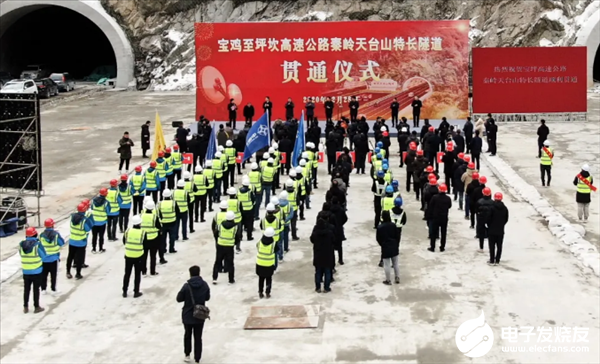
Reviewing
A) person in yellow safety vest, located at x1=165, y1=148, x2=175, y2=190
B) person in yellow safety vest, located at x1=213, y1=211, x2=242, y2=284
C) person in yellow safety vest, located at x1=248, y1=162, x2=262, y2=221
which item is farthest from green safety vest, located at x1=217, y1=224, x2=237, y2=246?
person in yellow safety vest, located at x1=165, y1=148, x2=175, y2=190

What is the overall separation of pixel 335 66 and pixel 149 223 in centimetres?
2063

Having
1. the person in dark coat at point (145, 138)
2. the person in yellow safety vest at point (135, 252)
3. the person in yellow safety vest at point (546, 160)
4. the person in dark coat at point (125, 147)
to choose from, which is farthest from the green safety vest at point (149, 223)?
the person in dark coat at point (145, 138)

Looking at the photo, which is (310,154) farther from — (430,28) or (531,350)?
(430,28)

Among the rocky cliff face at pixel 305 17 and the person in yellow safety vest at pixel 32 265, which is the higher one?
the rocky cliff face at pixel 305 17

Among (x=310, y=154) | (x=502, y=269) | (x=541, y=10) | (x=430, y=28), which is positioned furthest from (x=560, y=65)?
(x=502, y=269)

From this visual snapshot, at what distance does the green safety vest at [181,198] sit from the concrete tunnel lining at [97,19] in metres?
36.2

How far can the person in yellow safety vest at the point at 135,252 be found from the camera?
48.0 ft

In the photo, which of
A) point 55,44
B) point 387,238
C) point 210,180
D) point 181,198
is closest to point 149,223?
point 181,198

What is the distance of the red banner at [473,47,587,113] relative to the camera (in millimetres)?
36188

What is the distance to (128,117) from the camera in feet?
133

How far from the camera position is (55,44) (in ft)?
208

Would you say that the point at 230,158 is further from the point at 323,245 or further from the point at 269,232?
the point at 269,232

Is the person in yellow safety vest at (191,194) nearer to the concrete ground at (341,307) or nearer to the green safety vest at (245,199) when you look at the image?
the concrete ground at (341,307)

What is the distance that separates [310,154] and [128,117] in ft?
66.0
